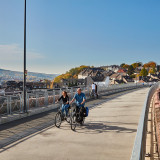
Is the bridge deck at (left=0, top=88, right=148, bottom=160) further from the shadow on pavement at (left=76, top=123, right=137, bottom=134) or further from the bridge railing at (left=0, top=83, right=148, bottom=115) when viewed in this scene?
the bridge railing at (left=0, top=83, right=148, bottom=115)

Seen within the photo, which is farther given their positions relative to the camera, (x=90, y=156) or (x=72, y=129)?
(x=72, y=129)

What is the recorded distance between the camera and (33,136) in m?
8.61

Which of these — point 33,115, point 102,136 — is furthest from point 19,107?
point 102,136

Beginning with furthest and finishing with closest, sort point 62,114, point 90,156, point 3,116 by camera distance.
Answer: point 3,116
point 62,114
point 90,156

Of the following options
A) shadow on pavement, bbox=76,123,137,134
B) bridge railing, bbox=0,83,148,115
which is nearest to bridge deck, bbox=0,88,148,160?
shadow on pavement, bbox=76,123,137,134

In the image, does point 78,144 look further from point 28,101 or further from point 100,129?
point 28,101

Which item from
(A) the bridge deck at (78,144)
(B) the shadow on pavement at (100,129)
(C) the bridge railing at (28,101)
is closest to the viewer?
(A) the bridge deck at (78,144)

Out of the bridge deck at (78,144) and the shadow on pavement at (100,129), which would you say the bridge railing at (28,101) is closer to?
the bridge deck at (78,144)

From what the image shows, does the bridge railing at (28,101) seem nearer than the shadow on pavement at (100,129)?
No

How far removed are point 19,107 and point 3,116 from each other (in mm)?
1643

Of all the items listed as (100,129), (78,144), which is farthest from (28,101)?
(78,144)

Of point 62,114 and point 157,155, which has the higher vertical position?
point 62,114

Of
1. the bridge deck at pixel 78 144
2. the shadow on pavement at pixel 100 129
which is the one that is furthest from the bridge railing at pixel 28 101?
the shadow on pavement at pixel 100 129

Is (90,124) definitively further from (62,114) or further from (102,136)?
(102,136)
